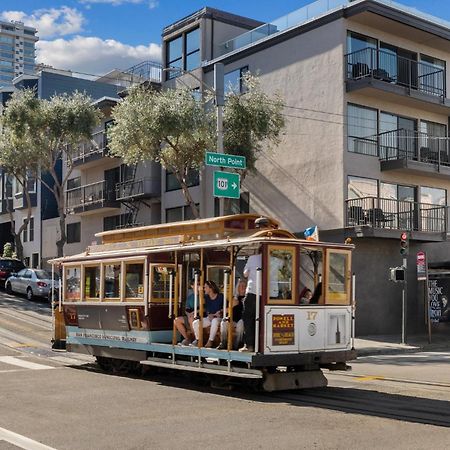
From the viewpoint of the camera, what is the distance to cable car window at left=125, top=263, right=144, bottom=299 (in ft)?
43.5

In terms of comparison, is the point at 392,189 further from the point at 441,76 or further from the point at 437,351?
the point at 437,351

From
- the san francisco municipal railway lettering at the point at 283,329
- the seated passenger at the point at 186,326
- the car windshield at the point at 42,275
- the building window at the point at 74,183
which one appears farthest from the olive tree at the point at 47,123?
the san francisco municipal railway lettering at the point at 283,329

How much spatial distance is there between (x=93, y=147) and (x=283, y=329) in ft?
104

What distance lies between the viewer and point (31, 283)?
31.2 m

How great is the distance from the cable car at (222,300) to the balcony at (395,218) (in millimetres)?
13009

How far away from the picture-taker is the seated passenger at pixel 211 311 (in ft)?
38.4

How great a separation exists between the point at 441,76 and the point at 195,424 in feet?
83.4

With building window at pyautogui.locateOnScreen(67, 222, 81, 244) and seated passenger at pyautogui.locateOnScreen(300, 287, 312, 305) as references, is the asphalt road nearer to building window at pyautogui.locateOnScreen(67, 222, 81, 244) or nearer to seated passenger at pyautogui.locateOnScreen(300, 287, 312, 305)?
seated passenger at pyautogui.locateOnScreen(300, 287, 312, 305)

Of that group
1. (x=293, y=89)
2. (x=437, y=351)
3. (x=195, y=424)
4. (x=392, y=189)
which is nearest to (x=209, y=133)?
(x=293, y=89)

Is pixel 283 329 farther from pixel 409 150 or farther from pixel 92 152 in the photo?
pixel 92 152

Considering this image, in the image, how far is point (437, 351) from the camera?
72.0ft

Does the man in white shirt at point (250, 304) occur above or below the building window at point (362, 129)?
below

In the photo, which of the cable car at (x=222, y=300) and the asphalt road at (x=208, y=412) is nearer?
the asphalt road at (x=208, y=412)

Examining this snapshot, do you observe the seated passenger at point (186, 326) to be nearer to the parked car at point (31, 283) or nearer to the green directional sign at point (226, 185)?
the green directional sign at point (226, 185)
